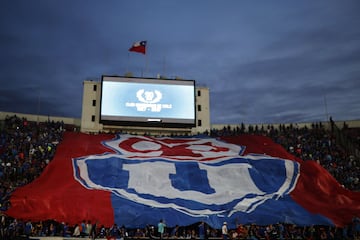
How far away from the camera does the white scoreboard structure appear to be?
135 ft

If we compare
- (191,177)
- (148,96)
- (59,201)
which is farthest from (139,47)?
(59,201)

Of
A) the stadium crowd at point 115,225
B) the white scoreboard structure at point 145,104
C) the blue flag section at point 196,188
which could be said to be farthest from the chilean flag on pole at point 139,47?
the blue flag section at point 196,188

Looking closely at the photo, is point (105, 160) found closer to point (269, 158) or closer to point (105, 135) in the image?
point (105, 135)

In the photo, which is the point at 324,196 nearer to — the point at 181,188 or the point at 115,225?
the point at 181,188

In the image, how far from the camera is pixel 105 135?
3809cm

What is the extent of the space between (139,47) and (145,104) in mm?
8700

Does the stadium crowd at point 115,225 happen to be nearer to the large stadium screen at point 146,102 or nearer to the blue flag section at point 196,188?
the blue flag section at point 196,188

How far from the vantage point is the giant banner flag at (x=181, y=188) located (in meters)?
24.5

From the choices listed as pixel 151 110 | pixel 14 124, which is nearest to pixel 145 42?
pixel 151 110

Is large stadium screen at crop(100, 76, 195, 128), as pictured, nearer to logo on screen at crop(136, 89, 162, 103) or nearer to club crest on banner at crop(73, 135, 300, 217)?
logo on screen at crop(136, 89, 162, 103)

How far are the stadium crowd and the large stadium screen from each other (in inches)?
205

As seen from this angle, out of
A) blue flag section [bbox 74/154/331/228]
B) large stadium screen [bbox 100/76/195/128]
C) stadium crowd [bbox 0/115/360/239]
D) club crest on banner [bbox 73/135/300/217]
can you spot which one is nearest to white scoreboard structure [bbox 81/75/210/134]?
large stadium screen [bbox 100/76/195/128]

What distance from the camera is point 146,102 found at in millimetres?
42156

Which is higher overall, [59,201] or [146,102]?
[146,102]
